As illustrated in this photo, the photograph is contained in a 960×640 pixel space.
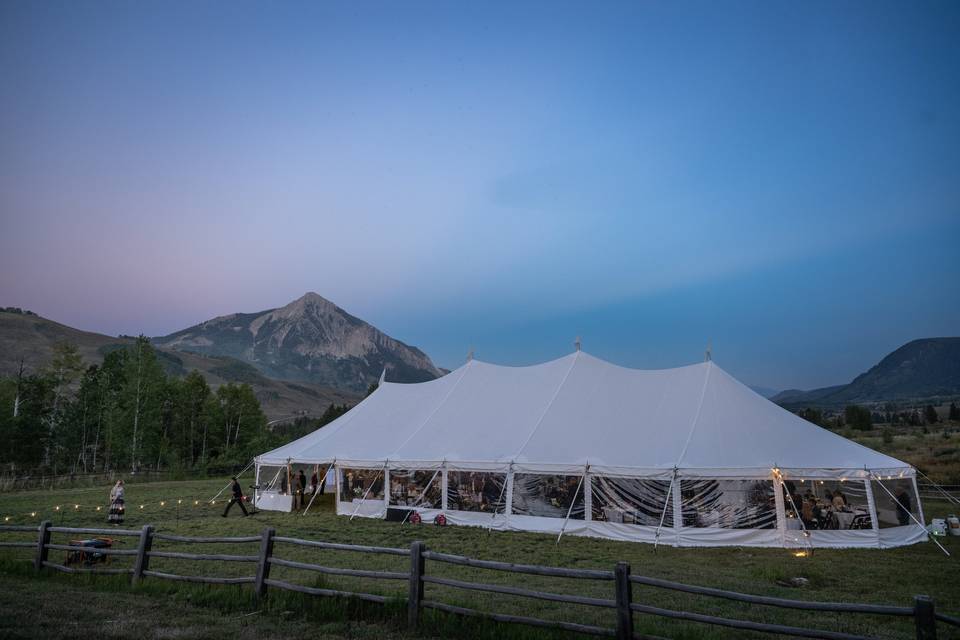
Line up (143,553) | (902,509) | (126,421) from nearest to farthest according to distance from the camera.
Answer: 1. (143,553)
2. (902,509)
3. (126,421)

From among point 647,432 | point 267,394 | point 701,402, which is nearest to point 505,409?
point 647,432

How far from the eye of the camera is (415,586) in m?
5.31

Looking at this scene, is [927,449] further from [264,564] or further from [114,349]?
[114,349]

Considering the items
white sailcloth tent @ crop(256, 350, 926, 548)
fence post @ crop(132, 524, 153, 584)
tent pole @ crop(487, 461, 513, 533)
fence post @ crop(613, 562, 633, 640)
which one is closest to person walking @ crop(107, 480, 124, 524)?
white sailcloth tent @ crop(256, 350, 926, 548)

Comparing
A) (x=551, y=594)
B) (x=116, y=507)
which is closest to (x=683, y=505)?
(x=551, y=594)

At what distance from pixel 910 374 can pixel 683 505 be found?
587 feet

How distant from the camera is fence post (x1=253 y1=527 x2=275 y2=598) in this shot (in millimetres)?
5984

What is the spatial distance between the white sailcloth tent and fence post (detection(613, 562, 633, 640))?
7366 mm

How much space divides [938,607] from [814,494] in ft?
19.1

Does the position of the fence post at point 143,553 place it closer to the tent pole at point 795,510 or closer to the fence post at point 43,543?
the fence post at point 43,543

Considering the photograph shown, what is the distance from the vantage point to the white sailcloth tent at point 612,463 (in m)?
11.3

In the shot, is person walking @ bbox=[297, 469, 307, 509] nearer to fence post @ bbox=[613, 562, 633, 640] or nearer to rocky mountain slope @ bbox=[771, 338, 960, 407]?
fence post @ bbox=[613, 562, 633, 640]

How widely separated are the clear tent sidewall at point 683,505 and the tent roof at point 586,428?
0.13 m

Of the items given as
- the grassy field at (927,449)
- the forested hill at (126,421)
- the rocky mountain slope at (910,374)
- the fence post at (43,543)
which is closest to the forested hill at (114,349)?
the forested hill at (126,421)
